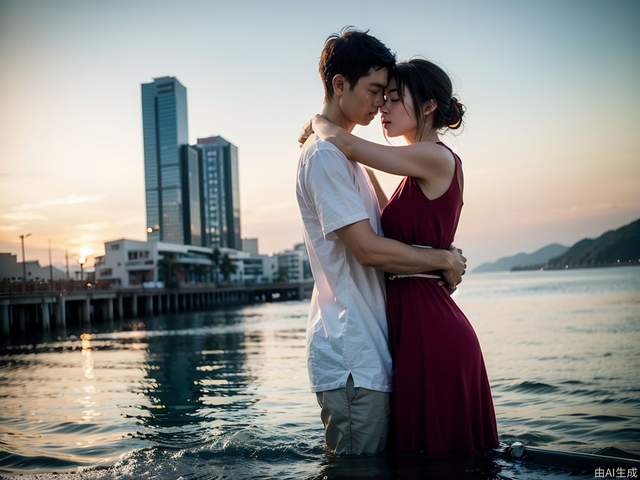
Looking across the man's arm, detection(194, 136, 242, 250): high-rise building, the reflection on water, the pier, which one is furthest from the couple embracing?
detection(194, 136, 242, 250): high-rise building

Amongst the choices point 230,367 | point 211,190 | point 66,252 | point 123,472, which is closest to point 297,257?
A: point 211,190

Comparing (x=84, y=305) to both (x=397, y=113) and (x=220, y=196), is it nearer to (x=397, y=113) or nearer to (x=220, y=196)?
→ (x=397, y=113)

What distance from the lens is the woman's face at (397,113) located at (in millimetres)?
2986

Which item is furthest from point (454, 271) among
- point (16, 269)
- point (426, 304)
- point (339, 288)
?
point (16, 269)

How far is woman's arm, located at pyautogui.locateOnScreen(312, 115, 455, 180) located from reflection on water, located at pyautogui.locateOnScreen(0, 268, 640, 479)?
4.68 ft

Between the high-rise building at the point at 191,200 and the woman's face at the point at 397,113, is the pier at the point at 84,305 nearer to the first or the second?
the woman's face at the point at 397,113

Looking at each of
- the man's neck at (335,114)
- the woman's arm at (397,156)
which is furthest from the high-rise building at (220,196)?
the woman's arm at (397,156)

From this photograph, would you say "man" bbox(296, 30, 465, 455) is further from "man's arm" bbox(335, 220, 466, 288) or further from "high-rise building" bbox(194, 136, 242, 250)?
"high-rise building" bbox(194, 136, 242, 250)

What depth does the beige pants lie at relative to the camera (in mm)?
2783

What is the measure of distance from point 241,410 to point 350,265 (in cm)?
602

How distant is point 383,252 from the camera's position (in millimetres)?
2676

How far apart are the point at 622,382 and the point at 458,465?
888 centimetres

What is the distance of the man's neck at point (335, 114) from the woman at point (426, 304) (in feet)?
0.29

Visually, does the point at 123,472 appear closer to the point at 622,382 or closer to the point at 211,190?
the point at 622,382
